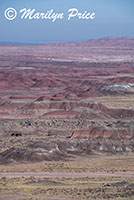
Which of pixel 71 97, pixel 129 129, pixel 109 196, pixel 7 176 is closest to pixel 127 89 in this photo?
pixel 71 97

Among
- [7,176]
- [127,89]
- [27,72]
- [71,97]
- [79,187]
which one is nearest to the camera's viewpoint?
[79,187]

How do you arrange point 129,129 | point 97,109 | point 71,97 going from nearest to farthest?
1. point 129,129
2. point 97,109
3. point 71,97

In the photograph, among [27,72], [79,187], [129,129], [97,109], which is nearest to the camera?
[79,187]

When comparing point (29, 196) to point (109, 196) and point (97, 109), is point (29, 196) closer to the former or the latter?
point (109, 196)

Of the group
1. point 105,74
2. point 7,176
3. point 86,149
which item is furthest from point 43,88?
point 7,176

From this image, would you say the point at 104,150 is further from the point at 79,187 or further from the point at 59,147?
the point at 79,187

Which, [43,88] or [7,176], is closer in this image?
[7,176]

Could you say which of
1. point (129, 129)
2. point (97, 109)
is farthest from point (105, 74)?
point (129, 129)

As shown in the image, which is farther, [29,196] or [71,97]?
[71,97]

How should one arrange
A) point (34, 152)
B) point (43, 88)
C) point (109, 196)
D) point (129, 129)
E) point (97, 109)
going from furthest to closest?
1. point (43, 88)
2. point (97, 109)
3. point (129, 129)
4. point (34, 152)
5. point (109, 196)
